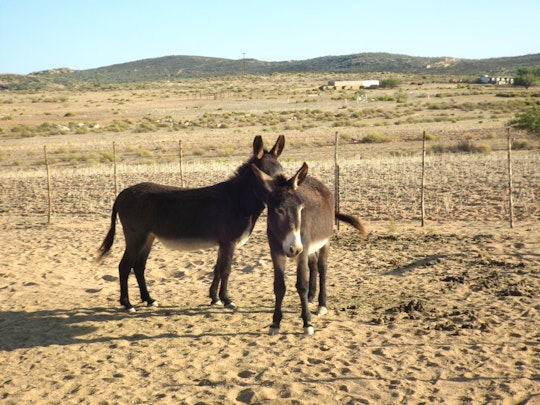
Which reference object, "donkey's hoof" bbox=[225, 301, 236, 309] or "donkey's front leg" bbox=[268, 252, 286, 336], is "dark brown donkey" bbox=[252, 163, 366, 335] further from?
"donkey's hoof" bbox=[225, 301, 236, 309]

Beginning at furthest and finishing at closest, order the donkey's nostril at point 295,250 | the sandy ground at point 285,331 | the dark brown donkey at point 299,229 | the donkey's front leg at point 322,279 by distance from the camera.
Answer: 1. the donkey's front leg at point 322,279
2. the dark brown donkey at point 299,229
3. the donkey's nostril at point 295,250
4. the sandy ground at point 285,331

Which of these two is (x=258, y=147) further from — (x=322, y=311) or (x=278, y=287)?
(x=322, y=311)

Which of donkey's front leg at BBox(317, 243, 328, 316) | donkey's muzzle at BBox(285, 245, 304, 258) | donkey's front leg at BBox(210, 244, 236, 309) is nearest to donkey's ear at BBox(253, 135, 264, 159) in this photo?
donkey's front leg at BBox(210, 244, 236, 309)

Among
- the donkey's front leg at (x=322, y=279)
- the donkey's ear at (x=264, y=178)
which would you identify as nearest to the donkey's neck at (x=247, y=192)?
the donkey's ear at (x=264, y=178)

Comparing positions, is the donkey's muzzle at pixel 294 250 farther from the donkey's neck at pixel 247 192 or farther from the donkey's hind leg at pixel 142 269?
the donkey's hind leg at pixel 142 269

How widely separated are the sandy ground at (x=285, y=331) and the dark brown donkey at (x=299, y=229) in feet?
1.39

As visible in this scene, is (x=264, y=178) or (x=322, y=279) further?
(x=322, y=279)

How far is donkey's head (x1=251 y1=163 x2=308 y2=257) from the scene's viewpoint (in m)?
6.75

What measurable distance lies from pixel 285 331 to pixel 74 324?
9.07 feet

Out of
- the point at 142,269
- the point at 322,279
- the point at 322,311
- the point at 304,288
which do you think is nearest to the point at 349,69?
the point at 142,269

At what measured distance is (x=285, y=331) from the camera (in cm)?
754

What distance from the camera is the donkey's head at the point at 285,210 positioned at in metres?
6.75

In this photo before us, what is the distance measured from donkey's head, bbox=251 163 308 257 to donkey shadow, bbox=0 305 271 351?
137 centimetres

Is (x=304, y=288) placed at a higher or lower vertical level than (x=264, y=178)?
lower
